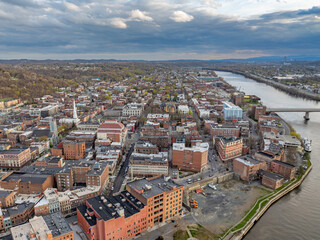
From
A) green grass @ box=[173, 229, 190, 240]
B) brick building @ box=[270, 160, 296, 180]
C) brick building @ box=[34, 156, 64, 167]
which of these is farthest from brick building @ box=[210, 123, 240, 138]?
brick building @ box=[34, 156, 64, 167]

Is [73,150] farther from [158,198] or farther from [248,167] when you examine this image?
[248,167]

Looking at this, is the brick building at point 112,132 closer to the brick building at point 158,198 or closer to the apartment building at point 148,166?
the apartment building at point 148,166

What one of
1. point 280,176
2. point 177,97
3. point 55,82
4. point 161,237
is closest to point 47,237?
point 161,237

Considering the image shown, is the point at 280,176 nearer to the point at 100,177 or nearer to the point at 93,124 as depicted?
the point at 100,177

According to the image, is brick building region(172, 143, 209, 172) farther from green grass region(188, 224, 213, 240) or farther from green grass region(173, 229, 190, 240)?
green grass region(173, 229, 190, 240)

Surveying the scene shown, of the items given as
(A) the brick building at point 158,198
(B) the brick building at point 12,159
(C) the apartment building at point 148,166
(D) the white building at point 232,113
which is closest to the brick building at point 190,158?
(C) the apartment building at point 148,166

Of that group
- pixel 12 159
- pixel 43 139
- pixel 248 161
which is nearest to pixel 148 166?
pixel 248 161
